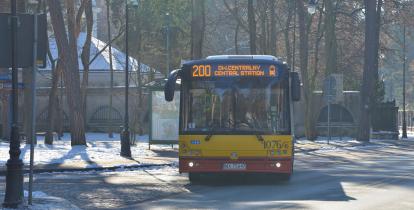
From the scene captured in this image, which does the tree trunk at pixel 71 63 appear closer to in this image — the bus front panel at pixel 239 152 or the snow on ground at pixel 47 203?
the bus front panel at pixel 239 152

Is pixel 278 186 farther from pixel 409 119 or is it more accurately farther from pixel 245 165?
pixel 409 119

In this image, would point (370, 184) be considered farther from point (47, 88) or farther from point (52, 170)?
point (47, 88)

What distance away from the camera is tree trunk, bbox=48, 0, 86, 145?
31.0 m

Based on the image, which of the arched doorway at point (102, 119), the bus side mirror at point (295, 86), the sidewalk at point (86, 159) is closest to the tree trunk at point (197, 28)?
the sidewalk at point (86, 159)

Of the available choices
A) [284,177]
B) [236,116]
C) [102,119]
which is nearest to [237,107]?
[236,116]

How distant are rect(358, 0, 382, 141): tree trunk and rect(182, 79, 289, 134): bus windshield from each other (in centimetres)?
2833

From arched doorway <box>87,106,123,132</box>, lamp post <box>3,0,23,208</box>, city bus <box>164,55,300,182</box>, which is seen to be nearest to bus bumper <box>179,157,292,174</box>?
city bus <box>164,55,300,182</box>

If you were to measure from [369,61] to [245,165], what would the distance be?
2993 centimetres

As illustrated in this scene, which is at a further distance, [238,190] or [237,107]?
[237,107]

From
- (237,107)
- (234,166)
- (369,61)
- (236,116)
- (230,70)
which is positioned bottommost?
(234,166)

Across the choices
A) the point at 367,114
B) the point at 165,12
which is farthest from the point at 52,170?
the point at 367,114

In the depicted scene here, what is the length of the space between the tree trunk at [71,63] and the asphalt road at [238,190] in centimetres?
868

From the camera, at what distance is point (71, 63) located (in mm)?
31500

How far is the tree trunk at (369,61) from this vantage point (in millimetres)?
45625
